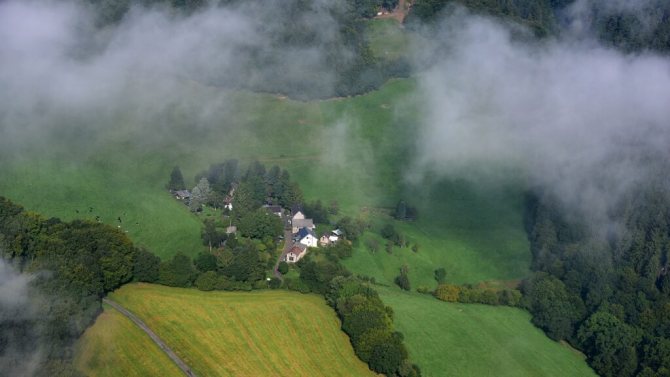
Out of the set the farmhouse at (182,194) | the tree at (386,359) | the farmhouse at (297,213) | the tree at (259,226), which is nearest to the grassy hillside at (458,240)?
the farmhouse at (297,213)

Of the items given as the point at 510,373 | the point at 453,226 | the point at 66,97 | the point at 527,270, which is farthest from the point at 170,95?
the point at 510,373

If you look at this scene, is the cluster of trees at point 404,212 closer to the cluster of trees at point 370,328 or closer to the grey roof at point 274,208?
the grey roof at point 274,208

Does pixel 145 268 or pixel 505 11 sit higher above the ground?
pixel 505 11

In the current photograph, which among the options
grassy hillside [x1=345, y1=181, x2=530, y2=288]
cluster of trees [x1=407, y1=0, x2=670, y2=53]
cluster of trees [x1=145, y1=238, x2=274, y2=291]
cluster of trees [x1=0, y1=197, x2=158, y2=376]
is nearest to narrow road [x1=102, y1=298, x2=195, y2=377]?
cluster of trees [x1=0, y1=197, x2=158, y2=376]

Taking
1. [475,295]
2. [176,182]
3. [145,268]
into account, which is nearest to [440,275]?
[475,295]

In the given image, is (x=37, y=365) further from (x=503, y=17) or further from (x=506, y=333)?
(x=503, y=17)

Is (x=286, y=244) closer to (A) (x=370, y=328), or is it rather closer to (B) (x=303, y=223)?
(B) (x=303, y=223)
